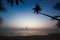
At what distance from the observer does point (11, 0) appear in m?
1.65

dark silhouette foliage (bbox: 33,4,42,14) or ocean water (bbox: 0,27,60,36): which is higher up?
dark silhouette foliage (bbox: 33,4,42,14)

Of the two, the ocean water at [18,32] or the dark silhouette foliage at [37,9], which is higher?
the dark silhouette foliage at [37,9]

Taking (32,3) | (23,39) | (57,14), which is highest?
(32,3)

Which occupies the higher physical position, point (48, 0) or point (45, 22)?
point (48, 0)

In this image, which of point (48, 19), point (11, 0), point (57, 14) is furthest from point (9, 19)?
→ point (57, 14)

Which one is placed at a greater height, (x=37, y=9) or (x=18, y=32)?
(x=37, y=9)

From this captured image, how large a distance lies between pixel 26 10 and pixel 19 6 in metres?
0.09

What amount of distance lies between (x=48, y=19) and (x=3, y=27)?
1.74 feet

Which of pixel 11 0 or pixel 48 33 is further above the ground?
pixel 11 0

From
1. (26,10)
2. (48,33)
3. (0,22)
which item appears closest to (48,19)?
(48,33)

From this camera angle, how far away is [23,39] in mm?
1682

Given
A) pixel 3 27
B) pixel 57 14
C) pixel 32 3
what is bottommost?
pixel 3 27

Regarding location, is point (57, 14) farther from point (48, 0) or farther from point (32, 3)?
point (32, 3)

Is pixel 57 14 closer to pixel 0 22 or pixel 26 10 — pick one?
pixel 26 10
